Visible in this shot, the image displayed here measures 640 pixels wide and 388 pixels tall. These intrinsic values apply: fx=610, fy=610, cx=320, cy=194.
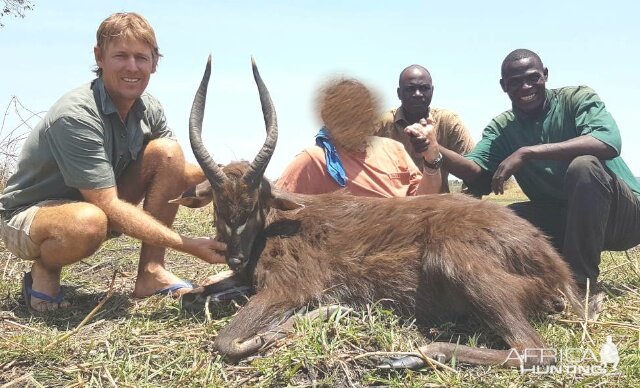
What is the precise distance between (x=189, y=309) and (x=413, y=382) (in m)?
1.90

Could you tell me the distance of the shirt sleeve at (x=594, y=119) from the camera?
16.5ft

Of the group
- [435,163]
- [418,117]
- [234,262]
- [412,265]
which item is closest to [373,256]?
[412,265]

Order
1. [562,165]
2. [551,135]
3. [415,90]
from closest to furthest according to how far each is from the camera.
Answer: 1. [562,165]
2. [551,135]
3. [415,90]

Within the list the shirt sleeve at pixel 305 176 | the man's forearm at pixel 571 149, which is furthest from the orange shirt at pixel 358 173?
the man's forearm at pixel 571 149

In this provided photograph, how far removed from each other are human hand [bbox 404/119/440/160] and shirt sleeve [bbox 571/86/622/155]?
48.5 inches

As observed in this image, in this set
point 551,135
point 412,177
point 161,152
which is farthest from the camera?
point 412,177

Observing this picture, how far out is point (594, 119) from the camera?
5.18 meters

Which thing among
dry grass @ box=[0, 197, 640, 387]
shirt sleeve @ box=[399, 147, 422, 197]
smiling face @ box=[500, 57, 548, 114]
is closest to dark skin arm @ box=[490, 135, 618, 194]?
smiling face @ box=[500, 57, 548, 114]

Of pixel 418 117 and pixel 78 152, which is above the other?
pixel 418 117

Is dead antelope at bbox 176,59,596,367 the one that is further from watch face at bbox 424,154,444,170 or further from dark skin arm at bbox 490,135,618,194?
watch face at bbox 424,154,444,170

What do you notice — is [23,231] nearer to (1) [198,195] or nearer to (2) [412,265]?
(1) [198,195]

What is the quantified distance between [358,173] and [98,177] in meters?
2.24

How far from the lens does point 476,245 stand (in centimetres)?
405

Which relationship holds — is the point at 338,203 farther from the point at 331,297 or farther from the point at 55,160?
the point at 55,160
